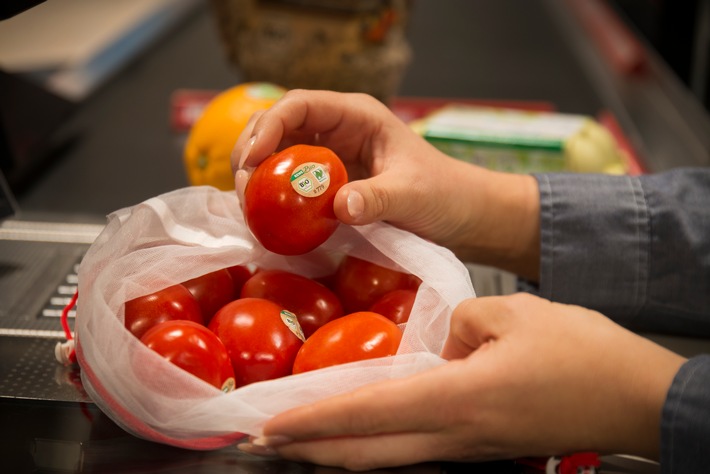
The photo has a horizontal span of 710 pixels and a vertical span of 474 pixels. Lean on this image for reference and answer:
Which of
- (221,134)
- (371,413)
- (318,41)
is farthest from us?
(318,41)

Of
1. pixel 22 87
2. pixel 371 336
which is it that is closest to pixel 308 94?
pixel 371 336

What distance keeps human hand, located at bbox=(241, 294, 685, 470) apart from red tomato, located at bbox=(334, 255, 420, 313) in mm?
159

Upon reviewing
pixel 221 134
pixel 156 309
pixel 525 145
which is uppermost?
pixel 156 309

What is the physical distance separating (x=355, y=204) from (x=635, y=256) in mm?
411

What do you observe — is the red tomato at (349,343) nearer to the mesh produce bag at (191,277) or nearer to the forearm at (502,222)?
the mesh produce bag at (191,277)

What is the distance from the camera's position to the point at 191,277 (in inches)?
30.9

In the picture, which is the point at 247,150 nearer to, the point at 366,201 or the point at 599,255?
the point at 366,201

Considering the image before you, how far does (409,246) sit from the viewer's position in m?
0.83

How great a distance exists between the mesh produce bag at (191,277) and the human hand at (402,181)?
57mm

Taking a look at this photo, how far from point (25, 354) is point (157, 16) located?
182cm

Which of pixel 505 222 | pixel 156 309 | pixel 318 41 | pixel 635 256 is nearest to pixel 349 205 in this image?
pixel 156 309

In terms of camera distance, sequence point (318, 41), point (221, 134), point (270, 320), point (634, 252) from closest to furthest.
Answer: point (270, 320)
point (634, 252)
point (221, 134)
point (318, 41)

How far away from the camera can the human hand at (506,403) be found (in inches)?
24.9

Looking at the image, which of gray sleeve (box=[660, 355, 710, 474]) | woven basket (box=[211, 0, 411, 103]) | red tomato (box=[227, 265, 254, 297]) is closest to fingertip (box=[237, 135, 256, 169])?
red tomato (box=[227, 265, 254, 297])
